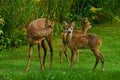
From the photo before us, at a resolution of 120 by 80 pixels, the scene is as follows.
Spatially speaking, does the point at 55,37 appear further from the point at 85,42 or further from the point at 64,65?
the point at 85,42

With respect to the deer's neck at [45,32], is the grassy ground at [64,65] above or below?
below

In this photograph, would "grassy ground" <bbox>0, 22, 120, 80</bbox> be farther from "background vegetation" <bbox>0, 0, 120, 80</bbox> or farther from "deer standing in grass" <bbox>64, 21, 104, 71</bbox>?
"deer standing in grass" <bbox>64, 21, 104, 71</bbox>

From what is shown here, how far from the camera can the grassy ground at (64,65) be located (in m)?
12.0

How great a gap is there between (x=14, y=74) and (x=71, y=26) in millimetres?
2416

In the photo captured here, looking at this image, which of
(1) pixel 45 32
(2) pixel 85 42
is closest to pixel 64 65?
(2) pixel 85 42

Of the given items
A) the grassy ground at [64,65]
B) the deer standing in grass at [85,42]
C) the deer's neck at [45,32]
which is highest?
the deer's neck at [45,32]

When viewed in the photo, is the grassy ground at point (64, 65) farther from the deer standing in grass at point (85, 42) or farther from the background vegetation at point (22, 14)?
the background vegetation at point (22, 14)

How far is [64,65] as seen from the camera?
607 inches

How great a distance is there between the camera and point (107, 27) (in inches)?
1069

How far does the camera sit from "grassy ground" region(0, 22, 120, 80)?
12.0 m

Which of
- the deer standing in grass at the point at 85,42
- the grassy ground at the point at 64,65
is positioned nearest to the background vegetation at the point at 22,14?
the grassy ground at the point at 64,65

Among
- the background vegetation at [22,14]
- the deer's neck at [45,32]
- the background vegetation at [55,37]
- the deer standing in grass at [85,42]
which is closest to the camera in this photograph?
the background vegetation at [55,37]

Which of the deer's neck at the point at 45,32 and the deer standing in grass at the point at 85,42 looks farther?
the deer standing in grass at the point at 85,42

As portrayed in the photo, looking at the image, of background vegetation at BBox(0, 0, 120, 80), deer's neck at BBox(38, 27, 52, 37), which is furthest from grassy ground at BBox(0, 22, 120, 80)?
deer's neck at BBox(38, 27, 52, 37)
